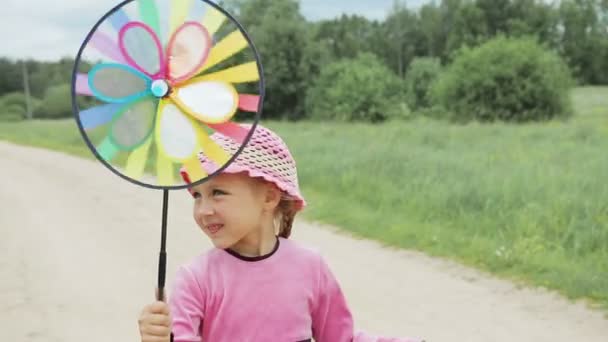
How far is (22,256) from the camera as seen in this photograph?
659 centimetres

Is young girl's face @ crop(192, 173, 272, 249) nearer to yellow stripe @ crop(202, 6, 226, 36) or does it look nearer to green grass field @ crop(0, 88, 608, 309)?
yellow stripe @ crop(202, 6, 226, 36)

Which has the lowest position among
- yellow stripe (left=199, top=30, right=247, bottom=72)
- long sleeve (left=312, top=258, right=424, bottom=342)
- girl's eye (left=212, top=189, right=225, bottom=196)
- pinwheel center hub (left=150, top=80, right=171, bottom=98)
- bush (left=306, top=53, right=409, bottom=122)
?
bush (left=306, top=53, right=409, bottom=122)

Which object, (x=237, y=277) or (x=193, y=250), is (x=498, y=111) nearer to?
(x=193, y=250)

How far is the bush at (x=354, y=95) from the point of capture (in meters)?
36.8

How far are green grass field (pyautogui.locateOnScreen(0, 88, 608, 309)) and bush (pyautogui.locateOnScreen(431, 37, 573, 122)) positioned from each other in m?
14.6

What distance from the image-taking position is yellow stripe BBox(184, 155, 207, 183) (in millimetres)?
1859

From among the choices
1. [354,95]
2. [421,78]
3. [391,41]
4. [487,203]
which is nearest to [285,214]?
[487,203]

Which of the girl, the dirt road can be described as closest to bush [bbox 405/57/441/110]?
the dirt road

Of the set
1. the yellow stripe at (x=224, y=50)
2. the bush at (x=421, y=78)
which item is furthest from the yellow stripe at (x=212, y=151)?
the bush at (x=421, y=78)

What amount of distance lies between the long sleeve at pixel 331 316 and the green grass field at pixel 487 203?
2440mm

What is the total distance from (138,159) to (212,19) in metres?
0.34

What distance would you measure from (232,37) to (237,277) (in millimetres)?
595

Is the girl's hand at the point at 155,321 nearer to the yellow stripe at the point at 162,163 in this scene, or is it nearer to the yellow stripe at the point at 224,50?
the yellow stripe at the point at 162,163

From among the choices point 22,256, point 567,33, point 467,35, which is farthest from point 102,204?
point 567,33
